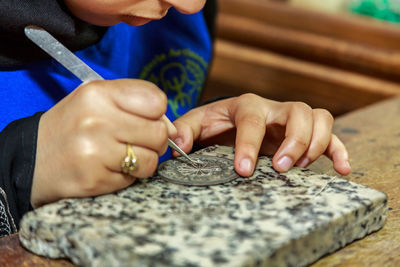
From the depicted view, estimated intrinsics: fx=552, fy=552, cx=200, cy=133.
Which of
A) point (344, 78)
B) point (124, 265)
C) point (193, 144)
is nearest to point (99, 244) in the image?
point (124, 265)

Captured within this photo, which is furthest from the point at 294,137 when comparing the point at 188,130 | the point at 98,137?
the point at 98,137

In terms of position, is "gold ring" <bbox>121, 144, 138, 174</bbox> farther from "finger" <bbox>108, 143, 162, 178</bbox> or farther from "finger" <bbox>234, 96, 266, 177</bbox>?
"finger" <bbox>234, 96, 266, 177</bbox>

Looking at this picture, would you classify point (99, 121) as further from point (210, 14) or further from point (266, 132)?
point (210, 14)

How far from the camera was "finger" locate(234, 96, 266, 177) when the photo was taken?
1.95ft

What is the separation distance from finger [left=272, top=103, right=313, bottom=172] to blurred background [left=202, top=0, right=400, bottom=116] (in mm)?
962

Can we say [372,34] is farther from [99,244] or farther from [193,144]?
[99,244]

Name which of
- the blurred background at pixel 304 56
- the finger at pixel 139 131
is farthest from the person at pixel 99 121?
the blurred background at pixel 304 56

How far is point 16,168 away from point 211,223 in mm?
212

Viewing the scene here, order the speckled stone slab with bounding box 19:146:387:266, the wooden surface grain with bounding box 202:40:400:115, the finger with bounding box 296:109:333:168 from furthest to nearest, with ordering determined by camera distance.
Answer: the wooden surface grain with bounding box 202:40:400:115
the finger with bounding box 296:109:333:168
the speckled stone slab with bounding box 19:146:387:266

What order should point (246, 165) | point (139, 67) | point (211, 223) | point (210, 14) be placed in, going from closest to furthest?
1. point (211, 223)
2. point (246, 165)
3. point (139, 67)
4. point (210, 14)

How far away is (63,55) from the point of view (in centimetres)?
61

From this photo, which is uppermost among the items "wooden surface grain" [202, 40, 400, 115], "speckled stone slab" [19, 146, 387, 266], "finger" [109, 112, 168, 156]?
"finger" [109, 112, 168, 156]

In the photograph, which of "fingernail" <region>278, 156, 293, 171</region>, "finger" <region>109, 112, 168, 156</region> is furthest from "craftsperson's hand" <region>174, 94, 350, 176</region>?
"finger" <region>109, 112, 168, 156</region>

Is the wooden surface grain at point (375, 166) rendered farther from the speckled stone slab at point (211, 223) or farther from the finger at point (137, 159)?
the finger at point (137, 159)
